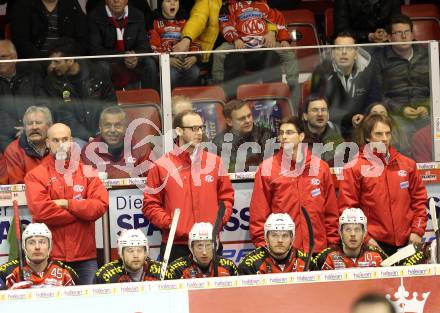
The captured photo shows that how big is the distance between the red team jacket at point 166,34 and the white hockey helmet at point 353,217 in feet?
9.48

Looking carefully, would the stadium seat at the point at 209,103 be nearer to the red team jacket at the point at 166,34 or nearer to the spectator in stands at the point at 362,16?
the red team jacket at the point at 166,34

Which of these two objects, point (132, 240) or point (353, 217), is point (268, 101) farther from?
point (132, 240)

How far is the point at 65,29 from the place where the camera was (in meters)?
12.5

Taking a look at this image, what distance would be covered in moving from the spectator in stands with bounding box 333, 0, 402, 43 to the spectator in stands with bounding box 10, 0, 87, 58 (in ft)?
9.04

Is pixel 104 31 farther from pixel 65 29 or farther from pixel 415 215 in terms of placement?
pixel 415 215

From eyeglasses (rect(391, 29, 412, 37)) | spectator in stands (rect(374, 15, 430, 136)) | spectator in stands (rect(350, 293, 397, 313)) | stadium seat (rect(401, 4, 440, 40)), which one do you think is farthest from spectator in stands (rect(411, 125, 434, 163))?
spectator in stands (rect(350, 293, 397, 313))

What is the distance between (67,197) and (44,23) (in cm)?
236

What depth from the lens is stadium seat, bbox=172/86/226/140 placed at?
36.7 feet

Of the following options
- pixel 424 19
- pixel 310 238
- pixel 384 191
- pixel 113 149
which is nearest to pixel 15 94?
pixel 113 149

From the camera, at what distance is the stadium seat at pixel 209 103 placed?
1119 cm

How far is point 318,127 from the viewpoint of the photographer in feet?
37.2

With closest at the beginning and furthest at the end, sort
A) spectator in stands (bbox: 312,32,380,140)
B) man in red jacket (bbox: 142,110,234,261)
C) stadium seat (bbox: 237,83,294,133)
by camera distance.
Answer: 1. man in red jacket (bbox: 142,110,234,261)
2. stadium seat (bbox: 237,83,294,133)
3. spectator in stands (bbox: 312,32,380,140)

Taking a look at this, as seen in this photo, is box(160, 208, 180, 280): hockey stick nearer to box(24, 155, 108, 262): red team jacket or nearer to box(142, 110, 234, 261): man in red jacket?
box(142, 110, 234, 261): man in red jacket

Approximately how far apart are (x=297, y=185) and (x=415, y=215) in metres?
1.06
